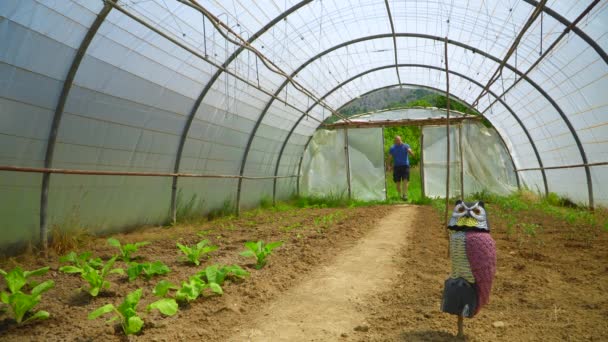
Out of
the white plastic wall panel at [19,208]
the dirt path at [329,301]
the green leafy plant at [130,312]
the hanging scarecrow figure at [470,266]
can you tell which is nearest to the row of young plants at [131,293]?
the green leafy plant at [130,312]

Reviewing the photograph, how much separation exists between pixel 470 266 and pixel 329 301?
1.43 m

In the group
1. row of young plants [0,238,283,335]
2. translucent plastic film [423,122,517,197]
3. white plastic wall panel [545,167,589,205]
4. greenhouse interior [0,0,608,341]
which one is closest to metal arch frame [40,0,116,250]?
greenhouse interior [0,0,608,341]

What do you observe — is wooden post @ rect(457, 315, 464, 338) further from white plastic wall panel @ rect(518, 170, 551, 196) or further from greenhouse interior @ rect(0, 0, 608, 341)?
white plastic wall panel @ rect(518, 170, 551, 196)

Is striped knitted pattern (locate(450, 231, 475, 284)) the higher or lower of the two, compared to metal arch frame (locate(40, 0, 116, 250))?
lower

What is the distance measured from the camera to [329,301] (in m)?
3.36

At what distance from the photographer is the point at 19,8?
4008 mm

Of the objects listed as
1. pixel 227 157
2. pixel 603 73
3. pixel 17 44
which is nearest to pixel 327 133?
pixel 227 157

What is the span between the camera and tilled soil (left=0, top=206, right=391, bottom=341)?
2660 millimetres

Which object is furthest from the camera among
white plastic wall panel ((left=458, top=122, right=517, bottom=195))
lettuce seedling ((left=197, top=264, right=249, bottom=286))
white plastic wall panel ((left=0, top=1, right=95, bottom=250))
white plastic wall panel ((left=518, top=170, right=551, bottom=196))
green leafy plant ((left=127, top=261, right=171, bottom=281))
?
white plastic wall panel ((left=458, top=122, right=517, bottom=195))

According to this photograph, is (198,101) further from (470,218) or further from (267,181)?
(470,218)

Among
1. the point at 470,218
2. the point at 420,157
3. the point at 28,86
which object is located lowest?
the point at 470,218

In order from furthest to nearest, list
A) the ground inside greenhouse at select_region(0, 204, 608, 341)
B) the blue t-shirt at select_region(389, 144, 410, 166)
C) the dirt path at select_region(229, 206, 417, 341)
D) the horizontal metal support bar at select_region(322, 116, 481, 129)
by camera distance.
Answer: the horizontal metal support bar at select_region(322, 116, 481, 129) → the blue t-shirt at select_region(389, 144, 410, 166) → the dirt path at select_region(229, 206, 417, 341) → the ground inside greenhouse at select_region(0, 204, 608, 341)

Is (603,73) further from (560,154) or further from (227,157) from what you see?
(227,157)

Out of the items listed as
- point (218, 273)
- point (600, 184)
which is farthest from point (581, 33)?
point (218, 273)
